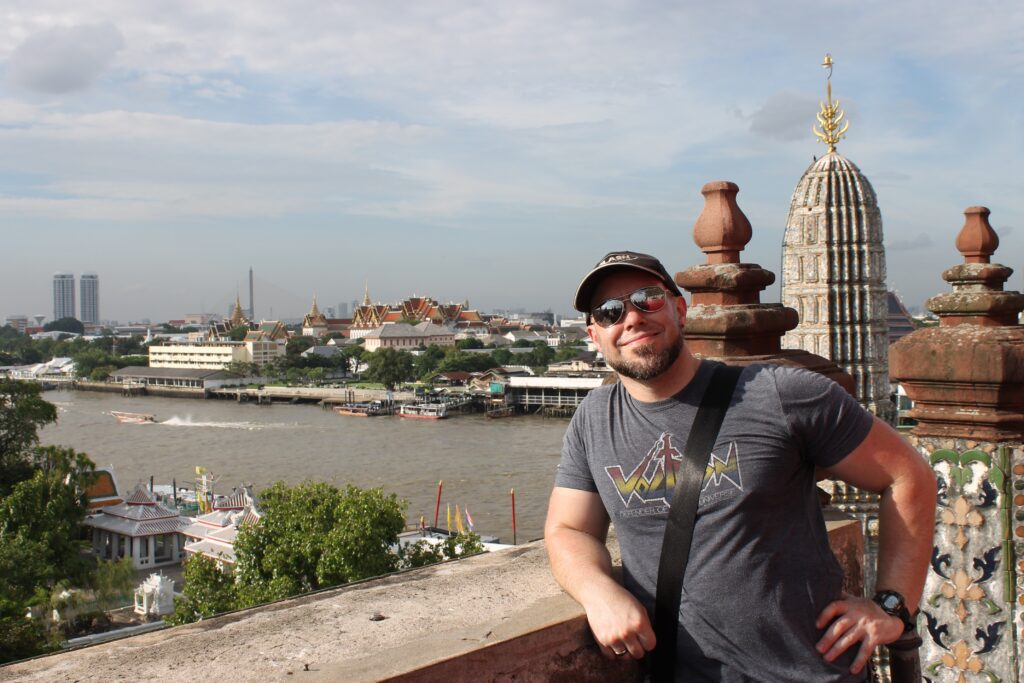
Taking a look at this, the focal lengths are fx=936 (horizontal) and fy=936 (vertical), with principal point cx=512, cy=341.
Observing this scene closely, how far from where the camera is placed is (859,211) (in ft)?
46.5

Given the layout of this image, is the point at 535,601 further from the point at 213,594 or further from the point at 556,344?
the point at 556,344

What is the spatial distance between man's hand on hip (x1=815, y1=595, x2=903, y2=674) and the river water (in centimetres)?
1615

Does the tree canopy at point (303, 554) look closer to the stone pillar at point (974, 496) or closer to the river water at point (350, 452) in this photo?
the river water at point (350, 452)

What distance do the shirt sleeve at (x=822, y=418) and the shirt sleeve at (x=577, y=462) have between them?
13.1 inches

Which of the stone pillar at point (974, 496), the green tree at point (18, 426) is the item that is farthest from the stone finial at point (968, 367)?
the green tree at point (18, 426)

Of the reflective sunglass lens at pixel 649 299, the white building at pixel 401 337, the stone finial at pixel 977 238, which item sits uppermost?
the stone finial at pixel 977 238

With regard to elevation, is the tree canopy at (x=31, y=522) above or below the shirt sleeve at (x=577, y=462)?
below

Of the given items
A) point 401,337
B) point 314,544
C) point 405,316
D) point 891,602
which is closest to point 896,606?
point 891,602

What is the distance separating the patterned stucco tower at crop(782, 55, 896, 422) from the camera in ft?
45.9

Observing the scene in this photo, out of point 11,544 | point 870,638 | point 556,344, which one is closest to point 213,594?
point 11,544

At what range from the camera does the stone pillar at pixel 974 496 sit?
227 cm

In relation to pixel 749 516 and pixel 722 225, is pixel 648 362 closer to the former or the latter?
pixel 749 516

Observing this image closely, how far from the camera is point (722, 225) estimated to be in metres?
2.39

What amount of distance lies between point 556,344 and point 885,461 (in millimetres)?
89671
